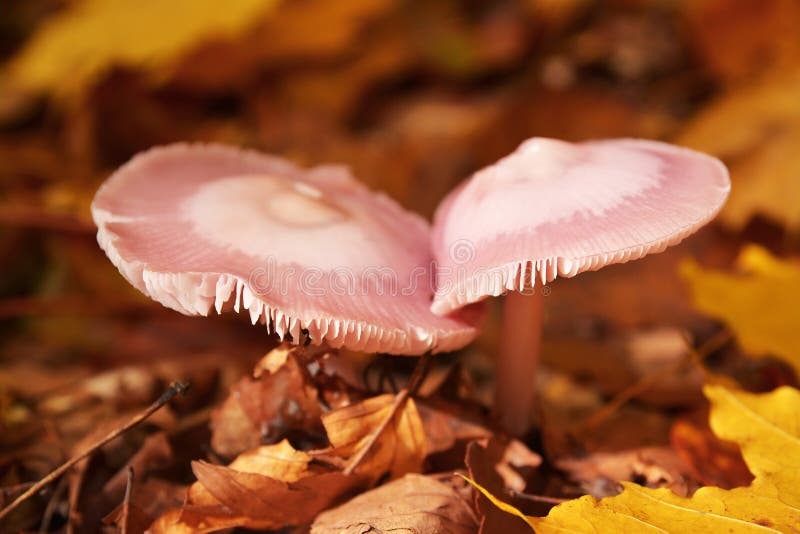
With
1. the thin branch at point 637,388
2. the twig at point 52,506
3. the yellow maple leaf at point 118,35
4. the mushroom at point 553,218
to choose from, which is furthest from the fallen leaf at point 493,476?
the yellow maple leaf at point 118,35

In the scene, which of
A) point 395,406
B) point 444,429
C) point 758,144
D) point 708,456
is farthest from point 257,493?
point 758,144

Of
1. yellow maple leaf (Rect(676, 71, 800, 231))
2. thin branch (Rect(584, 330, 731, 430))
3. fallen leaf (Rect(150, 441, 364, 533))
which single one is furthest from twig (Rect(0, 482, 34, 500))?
yellow maple leaf (Rect(676, 71, 800, 231))

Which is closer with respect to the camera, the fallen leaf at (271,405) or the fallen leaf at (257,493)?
the fallen leaf at (257,493)

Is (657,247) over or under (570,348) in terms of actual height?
over

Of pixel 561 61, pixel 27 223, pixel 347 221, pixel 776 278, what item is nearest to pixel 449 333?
pixel 347 221

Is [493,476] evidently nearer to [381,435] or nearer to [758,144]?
[381,435]

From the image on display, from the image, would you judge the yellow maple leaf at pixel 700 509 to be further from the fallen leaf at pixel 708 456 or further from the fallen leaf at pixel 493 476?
the fallen leaf at pixel 708 456

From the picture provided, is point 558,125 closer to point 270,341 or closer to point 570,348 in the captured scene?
point 570,348
